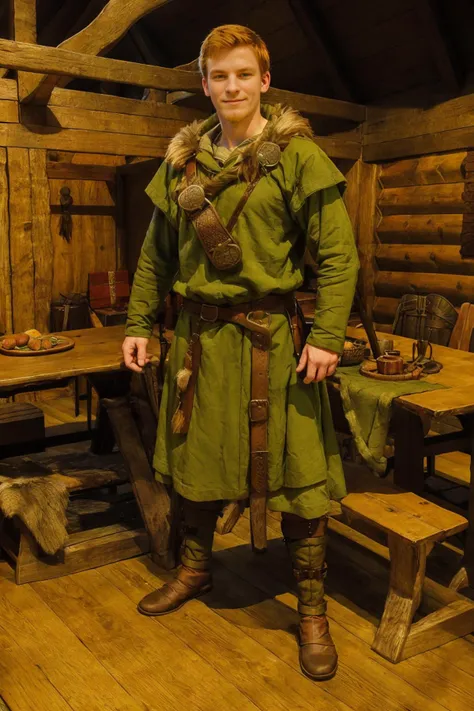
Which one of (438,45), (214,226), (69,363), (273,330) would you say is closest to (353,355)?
(273,330)

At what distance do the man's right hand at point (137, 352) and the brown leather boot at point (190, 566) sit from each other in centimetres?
52

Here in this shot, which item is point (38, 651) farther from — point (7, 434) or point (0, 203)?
point (0, 203)

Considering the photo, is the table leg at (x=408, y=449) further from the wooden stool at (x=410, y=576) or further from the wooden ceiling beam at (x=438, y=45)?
the wooden ceiling beam at (x=438, y=45)

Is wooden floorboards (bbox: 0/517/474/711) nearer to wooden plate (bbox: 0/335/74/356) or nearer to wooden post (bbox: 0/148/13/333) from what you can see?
wooden plate (bbox: 0/335/74/356)

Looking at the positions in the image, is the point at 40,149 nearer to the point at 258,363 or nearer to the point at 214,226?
the point at 214,226

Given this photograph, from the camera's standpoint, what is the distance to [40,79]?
16.2 ft

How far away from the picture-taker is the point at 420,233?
20.2 ft

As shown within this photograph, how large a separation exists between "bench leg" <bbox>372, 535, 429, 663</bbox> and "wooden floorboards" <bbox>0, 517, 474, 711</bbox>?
0.17 ft

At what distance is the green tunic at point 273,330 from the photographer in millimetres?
2312

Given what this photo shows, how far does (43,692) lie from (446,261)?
458cm

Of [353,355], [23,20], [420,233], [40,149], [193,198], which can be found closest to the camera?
[193,198]

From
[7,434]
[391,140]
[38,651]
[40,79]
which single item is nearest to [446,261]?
[391,140]

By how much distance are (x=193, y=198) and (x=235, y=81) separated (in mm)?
374

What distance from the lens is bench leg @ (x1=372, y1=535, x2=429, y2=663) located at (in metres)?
2.50
